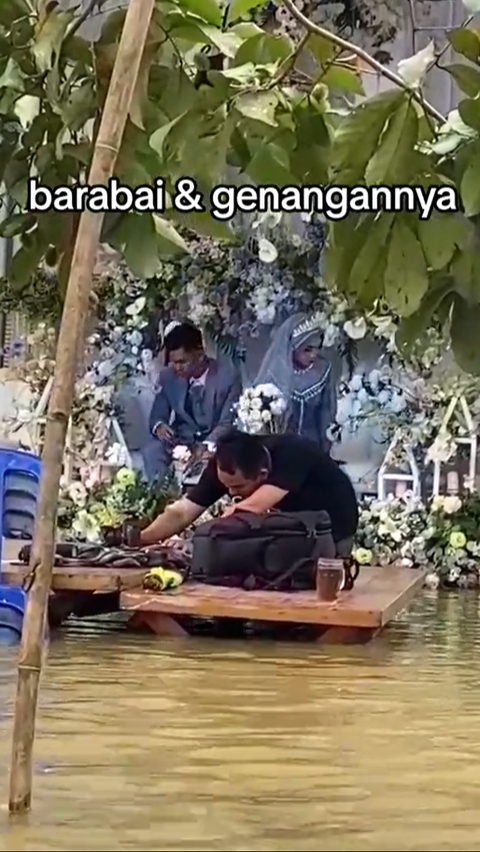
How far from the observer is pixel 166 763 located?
3.97ft

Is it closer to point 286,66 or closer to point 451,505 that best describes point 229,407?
point 451,505

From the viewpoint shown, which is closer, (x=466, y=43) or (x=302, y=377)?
(x=466, y=43)

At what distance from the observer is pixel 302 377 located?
11.5 ft

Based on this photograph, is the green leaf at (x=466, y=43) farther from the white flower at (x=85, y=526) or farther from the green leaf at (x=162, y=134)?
the white flower at (x=85, y=526)

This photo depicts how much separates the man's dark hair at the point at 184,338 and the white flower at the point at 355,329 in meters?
0.45

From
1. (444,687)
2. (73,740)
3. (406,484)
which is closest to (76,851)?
(73,740)

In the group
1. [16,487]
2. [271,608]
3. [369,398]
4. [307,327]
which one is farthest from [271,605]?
[307,327]

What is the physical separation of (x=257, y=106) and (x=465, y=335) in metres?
0.18

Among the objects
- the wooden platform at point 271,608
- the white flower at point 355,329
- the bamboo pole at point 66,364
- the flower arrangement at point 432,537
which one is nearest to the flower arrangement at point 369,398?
the white flower at point 355,329

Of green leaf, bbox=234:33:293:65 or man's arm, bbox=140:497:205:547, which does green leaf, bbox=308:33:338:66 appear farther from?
man's arm, bbox=140:497:205:547

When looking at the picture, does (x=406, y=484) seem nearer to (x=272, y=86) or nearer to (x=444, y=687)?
(x=444, y=687)

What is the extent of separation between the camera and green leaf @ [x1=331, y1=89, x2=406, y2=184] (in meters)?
0.64

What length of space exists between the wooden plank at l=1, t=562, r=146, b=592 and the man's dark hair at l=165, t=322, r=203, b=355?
1154 millimetres

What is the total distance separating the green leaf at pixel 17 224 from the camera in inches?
29.6
